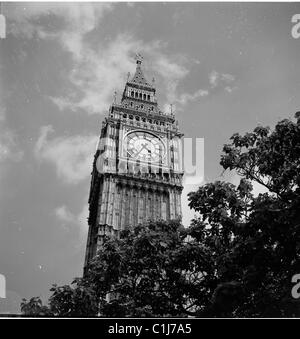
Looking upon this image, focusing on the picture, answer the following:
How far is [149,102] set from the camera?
80.3m

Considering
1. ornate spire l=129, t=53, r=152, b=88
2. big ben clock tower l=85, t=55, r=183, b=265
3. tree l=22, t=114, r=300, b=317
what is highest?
ornate spire l=129, t=53, r=152, b=88

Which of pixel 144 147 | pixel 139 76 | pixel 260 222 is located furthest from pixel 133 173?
pixel 260 222

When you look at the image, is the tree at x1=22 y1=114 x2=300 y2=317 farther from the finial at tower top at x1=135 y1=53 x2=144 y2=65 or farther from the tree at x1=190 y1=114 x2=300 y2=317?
the finial at tower top at x1=135 y1=53 x2=144 y2=65

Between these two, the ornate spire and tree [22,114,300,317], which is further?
the ornate spire

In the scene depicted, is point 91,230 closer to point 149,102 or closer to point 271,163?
point 149,102

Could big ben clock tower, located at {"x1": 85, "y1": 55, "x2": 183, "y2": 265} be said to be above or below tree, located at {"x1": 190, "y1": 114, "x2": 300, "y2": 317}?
above

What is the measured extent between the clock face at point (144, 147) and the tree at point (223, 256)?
45.2 meters

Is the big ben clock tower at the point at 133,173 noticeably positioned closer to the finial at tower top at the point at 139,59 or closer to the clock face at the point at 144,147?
the clock face at the point at 144,147

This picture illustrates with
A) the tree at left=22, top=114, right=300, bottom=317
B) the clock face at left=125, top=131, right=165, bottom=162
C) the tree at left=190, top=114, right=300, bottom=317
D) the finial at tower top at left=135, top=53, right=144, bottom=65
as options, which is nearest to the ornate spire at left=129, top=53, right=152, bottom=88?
the finial at tower top at left=135, top=53, right=144, bottom=65

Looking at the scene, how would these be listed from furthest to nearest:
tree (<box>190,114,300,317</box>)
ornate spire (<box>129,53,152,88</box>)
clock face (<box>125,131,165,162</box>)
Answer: ornate spire (<box>129,53,152,88</box>) < clock face (<box>125,131,165,162</box>) < tree (<box>190,114,300,317</box>)

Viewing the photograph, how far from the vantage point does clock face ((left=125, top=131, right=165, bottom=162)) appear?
64.8 meters

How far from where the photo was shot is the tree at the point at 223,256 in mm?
11492

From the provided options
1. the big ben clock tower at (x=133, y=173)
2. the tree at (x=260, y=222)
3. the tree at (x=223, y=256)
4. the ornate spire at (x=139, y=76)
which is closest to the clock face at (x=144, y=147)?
the big ben clock tower at (x=133, y=173)
